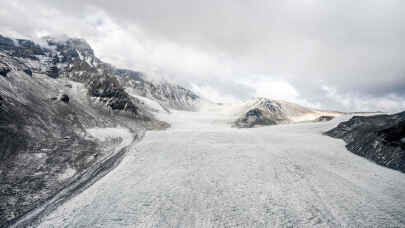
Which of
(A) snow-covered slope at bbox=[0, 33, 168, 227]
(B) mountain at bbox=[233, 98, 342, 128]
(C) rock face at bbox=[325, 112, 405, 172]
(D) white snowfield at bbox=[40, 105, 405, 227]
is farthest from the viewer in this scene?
(B) mountain at bbox=[233, 98, 342, 128]

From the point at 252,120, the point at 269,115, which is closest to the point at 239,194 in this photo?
the point at 252,120

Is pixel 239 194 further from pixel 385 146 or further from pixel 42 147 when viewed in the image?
pixel 42 147

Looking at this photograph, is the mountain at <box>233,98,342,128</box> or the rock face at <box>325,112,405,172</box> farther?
the mountain at <box>233,98,342,128</box>

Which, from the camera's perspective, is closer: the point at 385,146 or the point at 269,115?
the point at 385,146

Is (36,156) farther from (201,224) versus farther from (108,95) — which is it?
(108,95)

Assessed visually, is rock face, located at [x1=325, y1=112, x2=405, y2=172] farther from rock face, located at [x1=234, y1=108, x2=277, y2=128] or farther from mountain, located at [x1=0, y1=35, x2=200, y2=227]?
rock face, located at [x1=234, y1=108, x2=277, y2=128]

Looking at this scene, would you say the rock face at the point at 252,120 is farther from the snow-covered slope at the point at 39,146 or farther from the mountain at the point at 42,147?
the mountain at the point at 42,147

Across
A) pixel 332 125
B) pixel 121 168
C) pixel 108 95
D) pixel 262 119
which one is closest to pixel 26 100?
pixel 121 168

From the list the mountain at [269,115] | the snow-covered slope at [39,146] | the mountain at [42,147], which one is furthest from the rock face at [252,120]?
the mountain at [42,147]

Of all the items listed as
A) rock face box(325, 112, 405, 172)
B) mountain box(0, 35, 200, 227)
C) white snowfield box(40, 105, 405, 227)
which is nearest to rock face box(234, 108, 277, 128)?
mountain box(0, 35, 200, 227)
